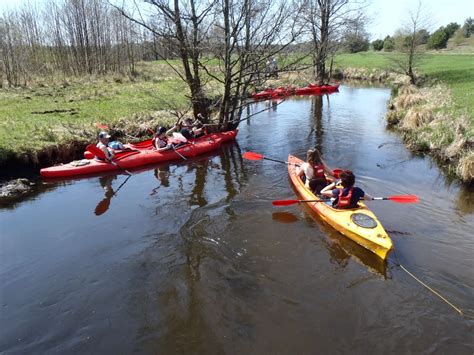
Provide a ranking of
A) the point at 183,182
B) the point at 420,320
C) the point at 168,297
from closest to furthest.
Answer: the point at 420,320 < the point at 168,297 < the point at 183,182

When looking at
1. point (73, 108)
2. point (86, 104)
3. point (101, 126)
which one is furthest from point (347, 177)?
point (86, 104)

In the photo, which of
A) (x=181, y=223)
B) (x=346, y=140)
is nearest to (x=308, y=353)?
(x=181, y=223)

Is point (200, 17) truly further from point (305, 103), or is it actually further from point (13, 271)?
point (305, 103)

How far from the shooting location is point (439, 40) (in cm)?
4319

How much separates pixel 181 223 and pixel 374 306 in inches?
152

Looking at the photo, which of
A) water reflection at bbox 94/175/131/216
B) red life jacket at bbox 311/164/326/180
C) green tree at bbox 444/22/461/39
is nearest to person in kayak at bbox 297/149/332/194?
red life jacket at bbox 311/164/326/180

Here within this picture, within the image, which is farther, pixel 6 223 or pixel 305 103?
pixel 305 103

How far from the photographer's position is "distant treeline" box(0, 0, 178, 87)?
62.3 feet

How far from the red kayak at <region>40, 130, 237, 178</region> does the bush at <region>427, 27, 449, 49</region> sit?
132 feet

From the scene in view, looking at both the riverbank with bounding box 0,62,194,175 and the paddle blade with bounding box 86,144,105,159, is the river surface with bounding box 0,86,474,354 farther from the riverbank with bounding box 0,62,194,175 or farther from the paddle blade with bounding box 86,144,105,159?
the riverbank with bounding box 0,62,194,175

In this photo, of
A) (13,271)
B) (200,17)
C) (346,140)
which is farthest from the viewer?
(346,140)

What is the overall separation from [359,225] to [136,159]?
6.65m

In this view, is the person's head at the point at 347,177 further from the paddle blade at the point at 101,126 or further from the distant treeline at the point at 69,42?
the distant treeline at the point at 69,42

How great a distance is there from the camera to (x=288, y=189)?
9305 millimetres
